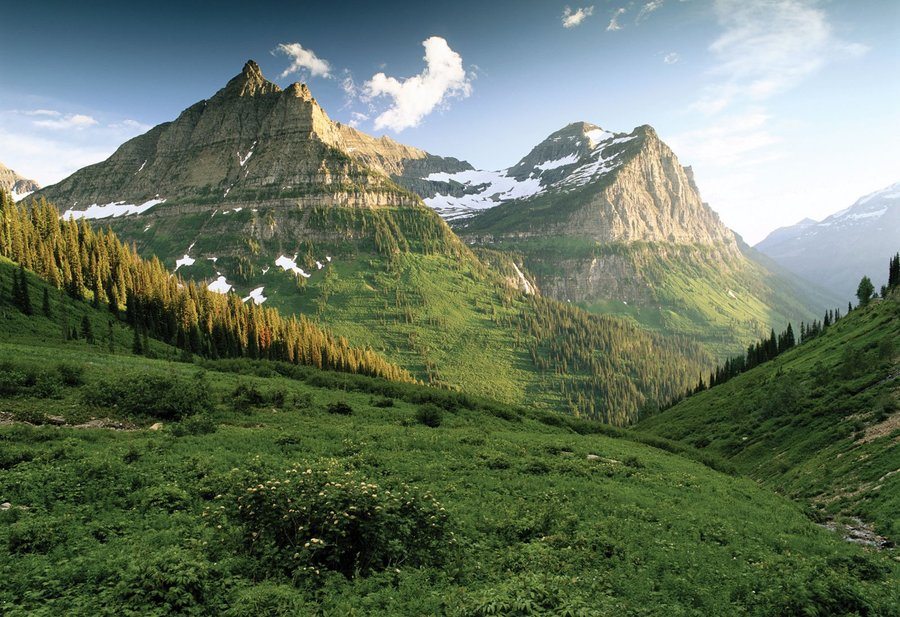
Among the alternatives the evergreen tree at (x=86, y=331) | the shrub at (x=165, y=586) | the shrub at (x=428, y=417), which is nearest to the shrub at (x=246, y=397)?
the shrub at (x=428, y=417)

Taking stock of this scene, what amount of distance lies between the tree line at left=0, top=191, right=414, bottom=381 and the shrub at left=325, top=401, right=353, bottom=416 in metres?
61.3

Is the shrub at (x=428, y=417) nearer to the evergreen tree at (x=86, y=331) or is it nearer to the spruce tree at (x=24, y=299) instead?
the evergreen tree at (x=86, y=331)

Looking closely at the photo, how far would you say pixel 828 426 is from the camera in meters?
48.2

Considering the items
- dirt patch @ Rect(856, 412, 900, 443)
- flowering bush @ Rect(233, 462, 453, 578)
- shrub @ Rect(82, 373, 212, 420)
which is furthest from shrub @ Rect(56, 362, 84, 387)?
dirt patch @ Rect(856, 412, 900, 443)

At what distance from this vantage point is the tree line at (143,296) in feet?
314

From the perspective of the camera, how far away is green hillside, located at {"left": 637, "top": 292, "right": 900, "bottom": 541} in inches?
1254

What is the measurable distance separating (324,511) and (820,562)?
64.9 feet

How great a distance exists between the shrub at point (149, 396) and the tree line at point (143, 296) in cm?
5923

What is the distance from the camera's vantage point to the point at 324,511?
14.8 meters

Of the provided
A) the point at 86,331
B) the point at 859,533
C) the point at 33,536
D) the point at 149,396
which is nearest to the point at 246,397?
the point at 149,396

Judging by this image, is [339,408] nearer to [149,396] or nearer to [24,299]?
[149,396]

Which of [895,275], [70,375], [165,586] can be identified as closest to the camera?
[165,586]

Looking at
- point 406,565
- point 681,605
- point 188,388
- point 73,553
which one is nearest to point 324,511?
point 406,565

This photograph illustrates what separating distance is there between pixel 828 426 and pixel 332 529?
56.7 m
